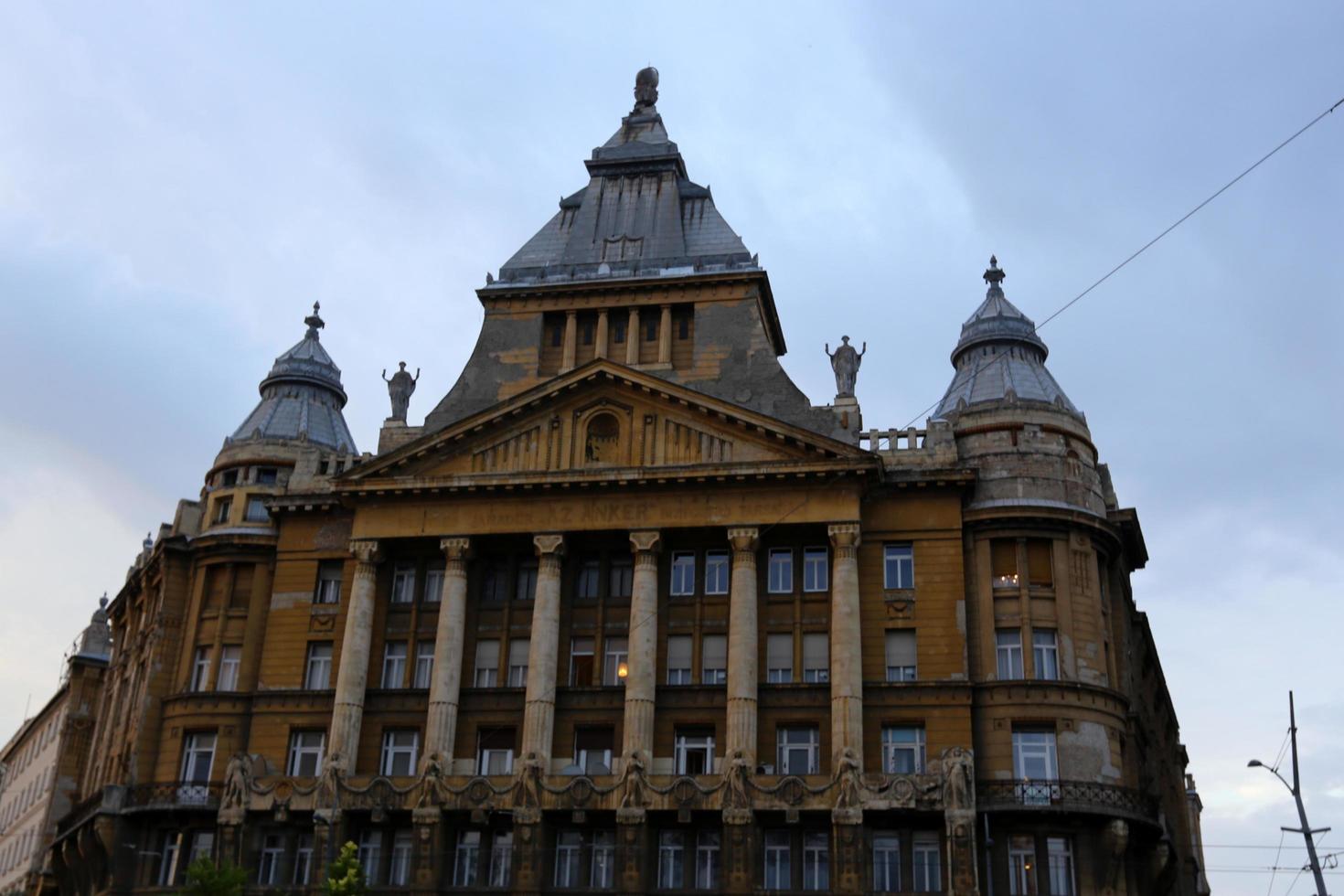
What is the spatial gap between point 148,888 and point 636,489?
74.4ft

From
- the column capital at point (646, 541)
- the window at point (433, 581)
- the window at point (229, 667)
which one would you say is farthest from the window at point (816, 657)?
the window at point (229, 667)

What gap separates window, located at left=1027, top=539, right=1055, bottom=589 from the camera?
162 ft

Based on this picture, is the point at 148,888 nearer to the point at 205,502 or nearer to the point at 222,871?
the point at 222,871

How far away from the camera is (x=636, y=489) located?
51938 mm

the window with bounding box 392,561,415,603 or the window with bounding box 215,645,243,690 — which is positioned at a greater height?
the window with bounding box 392,561,415,603

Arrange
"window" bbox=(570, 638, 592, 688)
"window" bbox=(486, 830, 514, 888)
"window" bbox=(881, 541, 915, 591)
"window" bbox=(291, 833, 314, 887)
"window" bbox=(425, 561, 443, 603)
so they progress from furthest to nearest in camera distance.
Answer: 1. "window" bbox=(425, 561, 443, 603)
2. "window" bbox=(570, 638, 592, 688)
3. "window" bbox=(881, 541, 915, 591)
4. "window" bbox=(291, 833, 314, 887)
5. "window" bbox=(486, 830, 514, 888)

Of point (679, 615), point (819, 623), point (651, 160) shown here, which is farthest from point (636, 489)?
point (651, 160)

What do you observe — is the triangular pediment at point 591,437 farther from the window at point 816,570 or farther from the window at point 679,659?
the window at point 679,659

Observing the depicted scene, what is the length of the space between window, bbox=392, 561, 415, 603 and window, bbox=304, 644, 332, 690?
3.20m

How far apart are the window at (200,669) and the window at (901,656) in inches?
1021

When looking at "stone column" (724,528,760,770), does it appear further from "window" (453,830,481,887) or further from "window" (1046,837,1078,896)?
"window" (1046,837,1078,896)

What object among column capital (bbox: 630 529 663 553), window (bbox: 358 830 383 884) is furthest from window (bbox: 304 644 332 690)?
column capital (bbox: 630 529 663 553)

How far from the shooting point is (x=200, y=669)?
55406 millimetres

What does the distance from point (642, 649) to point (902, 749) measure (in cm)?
950
